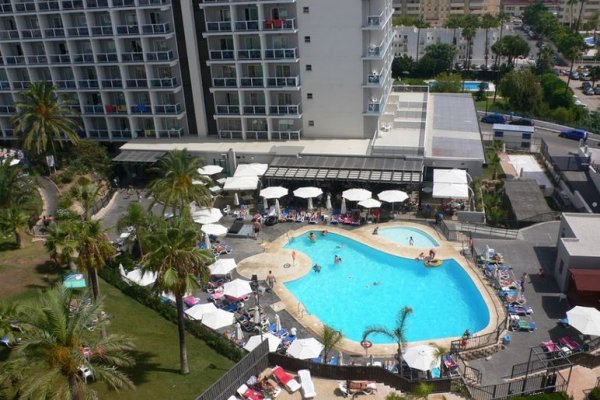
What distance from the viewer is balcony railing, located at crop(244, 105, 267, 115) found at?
190 ft

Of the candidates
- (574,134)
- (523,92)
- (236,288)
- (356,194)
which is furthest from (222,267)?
(523,92)

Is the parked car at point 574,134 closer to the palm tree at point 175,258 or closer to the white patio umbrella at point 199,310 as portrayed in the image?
the white patio umbrella at point 199,310

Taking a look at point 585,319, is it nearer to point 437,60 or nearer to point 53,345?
point 53,345

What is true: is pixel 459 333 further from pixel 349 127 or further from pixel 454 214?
pixel 349 127

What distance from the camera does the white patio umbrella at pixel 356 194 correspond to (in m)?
49.8

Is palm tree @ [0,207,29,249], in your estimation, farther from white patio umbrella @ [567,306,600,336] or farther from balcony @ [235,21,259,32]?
white patio umbrella @ [567,306,600,336]

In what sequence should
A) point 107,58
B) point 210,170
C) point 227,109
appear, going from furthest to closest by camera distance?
point 107,58, point 227,109, point 210,170

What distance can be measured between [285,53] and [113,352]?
37350 millimetres

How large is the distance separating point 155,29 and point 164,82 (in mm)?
5616

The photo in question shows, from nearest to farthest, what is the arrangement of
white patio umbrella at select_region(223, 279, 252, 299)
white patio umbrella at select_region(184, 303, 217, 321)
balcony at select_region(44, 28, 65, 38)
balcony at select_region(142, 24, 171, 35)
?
white patio umbrella at select_region(184, 303, 217, 321), white patio umbrella at select_region(223, 279, 252, 299), balcony at select_region(142, 24, 171, 35), balcony at select_region(44, 28, 65, 38)

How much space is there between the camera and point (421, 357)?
30078 millimetres

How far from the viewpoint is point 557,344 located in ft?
108

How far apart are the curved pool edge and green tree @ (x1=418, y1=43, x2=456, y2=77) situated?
88.2m

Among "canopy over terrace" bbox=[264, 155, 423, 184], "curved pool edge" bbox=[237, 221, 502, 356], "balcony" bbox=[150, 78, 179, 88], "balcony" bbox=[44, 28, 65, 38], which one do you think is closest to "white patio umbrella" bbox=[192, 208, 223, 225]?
"curved pool edge" bbox=[237, 221, 502, 356]
